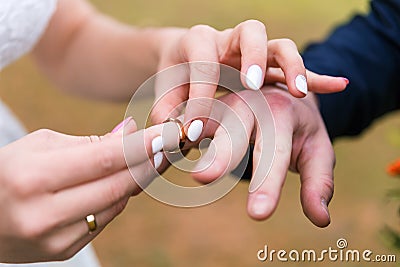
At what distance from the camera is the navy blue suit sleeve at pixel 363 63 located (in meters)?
1.17

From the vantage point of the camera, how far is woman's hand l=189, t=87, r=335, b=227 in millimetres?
671

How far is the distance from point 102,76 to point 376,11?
562 millimetres

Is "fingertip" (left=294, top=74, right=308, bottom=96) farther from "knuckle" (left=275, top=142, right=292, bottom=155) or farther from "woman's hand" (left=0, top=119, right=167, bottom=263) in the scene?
"woman's hand" (left=0, top=119, right=167, bottom=263)

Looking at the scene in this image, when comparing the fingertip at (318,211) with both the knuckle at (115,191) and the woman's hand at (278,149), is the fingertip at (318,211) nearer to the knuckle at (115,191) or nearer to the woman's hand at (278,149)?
the woman's hand at (278,149)

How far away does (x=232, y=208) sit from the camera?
254 cm

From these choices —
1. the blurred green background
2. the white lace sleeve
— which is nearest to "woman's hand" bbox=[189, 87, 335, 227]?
the white lace sleeve

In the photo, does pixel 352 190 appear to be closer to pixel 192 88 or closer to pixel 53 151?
pixel 192 88

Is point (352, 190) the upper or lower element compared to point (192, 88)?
lower

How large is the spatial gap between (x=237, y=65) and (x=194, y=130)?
177 mm

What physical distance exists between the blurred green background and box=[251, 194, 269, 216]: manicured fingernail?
58.5 inches

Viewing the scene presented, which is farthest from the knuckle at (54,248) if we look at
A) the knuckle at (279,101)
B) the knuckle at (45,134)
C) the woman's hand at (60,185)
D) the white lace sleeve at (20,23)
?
the white lace sleeve at (20,23)

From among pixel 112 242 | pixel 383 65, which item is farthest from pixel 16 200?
pixel 112 242

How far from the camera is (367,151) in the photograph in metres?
2.72

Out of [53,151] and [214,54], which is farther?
[214,54]
